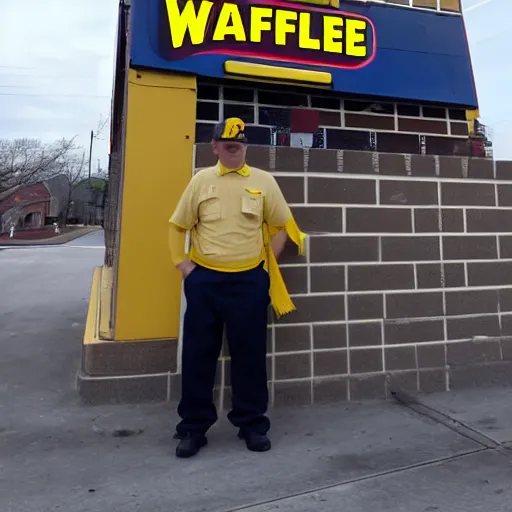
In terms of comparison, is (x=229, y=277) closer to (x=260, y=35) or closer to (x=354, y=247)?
(x=354, y=247)

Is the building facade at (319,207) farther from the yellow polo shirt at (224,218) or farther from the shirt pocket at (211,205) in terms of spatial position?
the shirt pocket at (211,205)

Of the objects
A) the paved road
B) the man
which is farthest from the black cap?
the paved road

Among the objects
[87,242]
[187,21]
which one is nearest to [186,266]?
[187,21]

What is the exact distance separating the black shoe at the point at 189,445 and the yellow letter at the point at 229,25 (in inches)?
107

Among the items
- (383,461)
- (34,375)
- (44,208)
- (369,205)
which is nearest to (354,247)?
(369,205)

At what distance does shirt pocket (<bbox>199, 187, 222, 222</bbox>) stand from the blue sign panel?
1.25 m

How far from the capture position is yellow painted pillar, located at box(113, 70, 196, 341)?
354cm

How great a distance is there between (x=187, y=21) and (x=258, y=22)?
1.80 feet

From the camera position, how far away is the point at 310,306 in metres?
3.65

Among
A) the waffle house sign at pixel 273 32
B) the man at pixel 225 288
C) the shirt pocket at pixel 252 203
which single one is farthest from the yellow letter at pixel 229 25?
the shirt pocket at pixel 252 203

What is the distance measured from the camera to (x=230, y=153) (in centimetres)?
290

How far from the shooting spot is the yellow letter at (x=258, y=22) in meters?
3.96

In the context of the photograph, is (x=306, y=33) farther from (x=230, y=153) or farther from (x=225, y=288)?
(x=225, y=288)

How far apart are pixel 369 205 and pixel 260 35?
1.51 m
